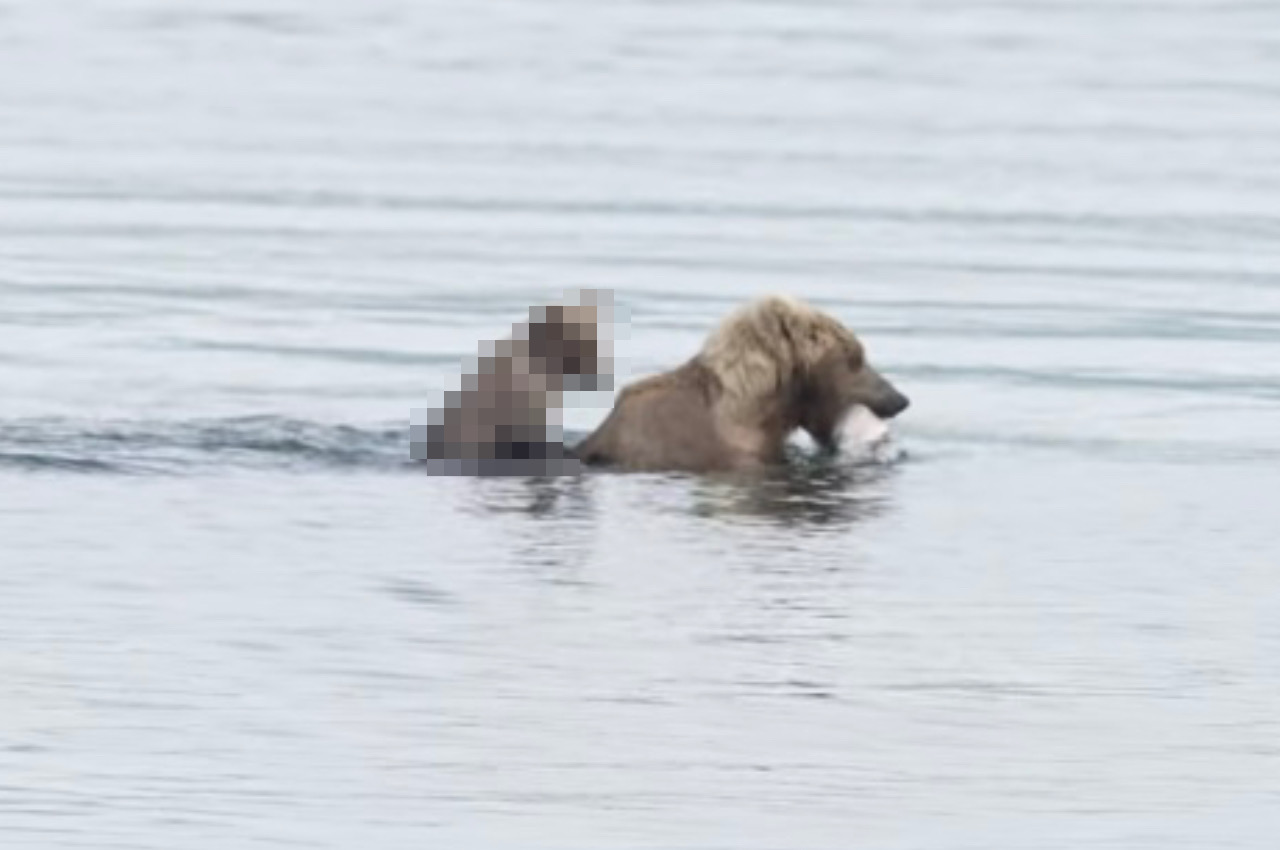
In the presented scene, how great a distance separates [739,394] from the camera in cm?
1723

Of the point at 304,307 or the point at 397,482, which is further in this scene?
the point at 304,307

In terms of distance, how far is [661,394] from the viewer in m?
17.2

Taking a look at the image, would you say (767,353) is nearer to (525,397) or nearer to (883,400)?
(883,400)

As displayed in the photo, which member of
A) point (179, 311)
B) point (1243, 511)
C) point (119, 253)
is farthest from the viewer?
point (119, 253)

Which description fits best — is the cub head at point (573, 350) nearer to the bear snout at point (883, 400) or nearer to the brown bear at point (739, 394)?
the brown bear at point (739, 394)

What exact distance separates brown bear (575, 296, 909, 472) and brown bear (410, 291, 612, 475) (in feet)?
0.62

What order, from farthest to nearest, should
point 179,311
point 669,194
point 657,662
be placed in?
point 669,194 → point 179,311 → point 657,662

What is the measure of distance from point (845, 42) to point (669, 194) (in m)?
12.6

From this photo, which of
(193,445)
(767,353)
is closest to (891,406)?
(767,353)

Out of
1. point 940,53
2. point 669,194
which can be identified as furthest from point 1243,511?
point 940,53

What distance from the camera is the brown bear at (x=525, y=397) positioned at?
1720cm

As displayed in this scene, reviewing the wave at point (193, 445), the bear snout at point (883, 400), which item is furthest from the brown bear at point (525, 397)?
the bear snout at point (883, 400)

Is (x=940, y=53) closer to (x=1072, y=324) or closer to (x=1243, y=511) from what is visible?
(x=1072, y=324)

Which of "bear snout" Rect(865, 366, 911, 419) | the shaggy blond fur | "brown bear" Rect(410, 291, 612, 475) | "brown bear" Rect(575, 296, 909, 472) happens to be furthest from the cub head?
"bear snout" Rect(865, 366, 911, 419)
